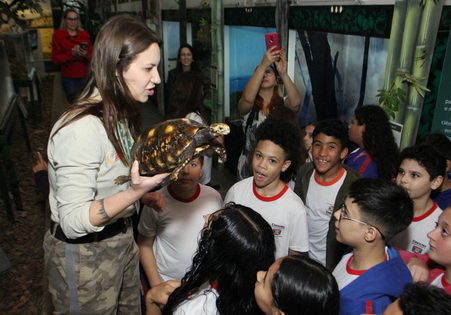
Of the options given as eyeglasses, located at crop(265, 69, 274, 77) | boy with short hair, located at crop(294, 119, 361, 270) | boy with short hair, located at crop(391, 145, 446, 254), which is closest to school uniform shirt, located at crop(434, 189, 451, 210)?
boy with short hair, located at crop(391, 145, 446, 254)

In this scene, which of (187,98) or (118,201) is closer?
(118,201)

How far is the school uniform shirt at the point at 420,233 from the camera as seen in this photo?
2.25m

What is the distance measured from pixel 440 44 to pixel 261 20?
2.51 metres

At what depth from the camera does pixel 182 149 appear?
145 cm

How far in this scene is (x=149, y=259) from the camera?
2.30 meters

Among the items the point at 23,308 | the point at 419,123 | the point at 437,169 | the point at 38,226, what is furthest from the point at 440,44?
the point at 38,226

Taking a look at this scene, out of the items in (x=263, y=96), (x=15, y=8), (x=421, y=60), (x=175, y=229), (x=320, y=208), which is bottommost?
(x=320, y=208)

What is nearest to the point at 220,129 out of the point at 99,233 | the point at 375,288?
the point at 99,233

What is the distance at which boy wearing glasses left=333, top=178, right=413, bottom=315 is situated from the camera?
68.2 inches

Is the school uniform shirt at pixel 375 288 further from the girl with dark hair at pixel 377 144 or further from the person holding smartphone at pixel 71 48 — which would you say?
the person holding smartphone at pixel 71 48

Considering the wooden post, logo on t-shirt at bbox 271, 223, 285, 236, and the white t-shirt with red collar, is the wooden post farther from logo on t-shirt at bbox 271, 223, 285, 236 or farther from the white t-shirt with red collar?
the white t-shirt with red collar

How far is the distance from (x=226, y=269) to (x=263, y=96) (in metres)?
2.74

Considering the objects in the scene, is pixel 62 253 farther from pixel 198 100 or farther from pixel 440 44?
pixel 440 44

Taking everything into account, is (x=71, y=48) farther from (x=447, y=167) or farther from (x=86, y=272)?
(x=447, y=167)
